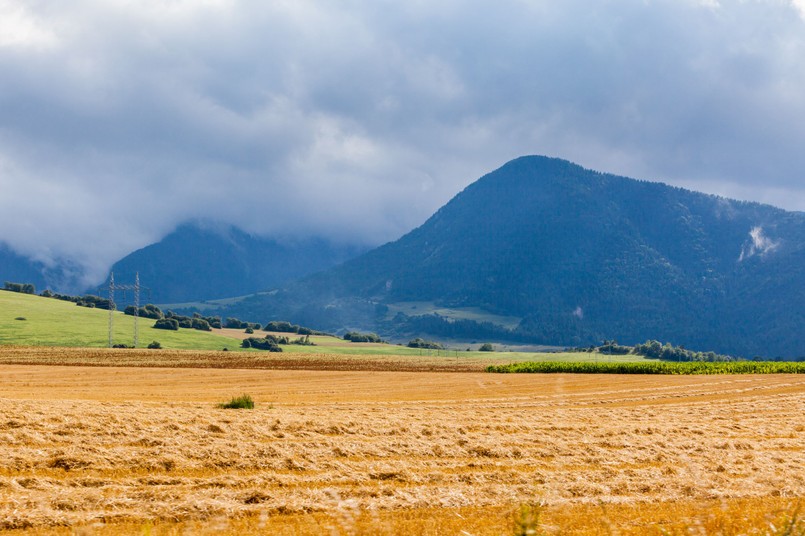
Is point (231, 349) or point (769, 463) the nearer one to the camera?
point (769, 463)

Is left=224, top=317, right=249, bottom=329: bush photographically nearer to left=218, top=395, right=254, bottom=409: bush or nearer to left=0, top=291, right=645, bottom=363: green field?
left=0, top=291, right=645, bottom=363: green field

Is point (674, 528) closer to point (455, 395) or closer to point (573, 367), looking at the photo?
point (455, 395)

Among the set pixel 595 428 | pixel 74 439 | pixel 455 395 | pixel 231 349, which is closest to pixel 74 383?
pixel 455 395

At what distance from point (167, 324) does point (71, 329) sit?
20.1 metres

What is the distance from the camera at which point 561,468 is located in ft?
62.8

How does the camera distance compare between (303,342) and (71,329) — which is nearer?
(71,329)

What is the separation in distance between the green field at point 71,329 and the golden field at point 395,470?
83003mm

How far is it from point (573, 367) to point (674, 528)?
73.4 metres

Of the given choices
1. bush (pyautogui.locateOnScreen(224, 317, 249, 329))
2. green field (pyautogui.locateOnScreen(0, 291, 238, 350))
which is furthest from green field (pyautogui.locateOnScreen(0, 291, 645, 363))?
bush (pyautogui.locateOnScreen(224, 317, 249, 329))

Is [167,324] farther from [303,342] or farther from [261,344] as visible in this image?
[303,342]

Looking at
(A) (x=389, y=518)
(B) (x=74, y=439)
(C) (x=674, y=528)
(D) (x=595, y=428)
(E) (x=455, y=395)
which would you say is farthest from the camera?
(E) (x=455, y=395)

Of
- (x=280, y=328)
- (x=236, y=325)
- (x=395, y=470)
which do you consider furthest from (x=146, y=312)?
(x=395, y=470)

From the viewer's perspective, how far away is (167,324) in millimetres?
131875

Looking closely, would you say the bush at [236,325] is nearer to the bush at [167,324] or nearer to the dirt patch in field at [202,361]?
the bush at [167,324]
